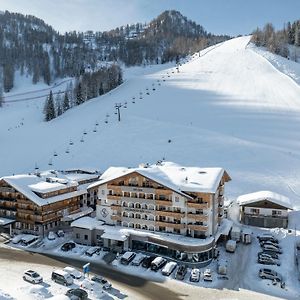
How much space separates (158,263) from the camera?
1711 inches

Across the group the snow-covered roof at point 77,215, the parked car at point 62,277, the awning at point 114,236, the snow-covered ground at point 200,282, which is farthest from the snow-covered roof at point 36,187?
the parked car at point 62,277

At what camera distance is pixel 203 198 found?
46.7 metres

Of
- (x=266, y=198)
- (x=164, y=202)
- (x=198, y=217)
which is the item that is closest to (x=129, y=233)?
(x=164, y=202)

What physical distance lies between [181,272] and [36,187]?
24.4 meters

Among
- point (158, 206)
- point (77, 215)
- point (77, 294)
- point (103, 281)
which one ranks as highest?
point (158, 206)

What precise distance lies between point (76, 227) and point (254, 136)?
51764 millimetres

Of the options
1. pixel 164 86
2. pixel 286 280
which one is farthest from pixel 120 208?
pixel 164 86

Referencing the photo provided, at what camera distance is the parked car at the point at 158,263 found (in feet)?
141

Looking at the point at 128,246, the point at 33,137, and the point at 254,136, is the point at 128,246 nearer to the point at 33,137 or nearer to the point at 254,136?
the point at 254,136

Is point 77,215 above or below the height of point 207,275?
above

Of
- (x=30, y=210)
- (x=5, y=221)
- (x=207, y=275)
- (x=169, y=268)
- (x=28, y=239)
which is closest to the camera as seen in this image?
(x=207, y=275)

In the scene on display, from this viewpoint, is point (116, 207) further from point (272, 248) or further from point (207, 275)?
point (272, 248)

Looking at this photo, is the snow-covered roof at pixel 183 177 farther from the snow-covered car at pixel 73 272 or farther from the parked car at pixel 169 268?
the snow-covered car at pixel 73 272

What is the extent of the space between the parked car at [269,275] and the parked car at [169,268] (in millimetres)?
9215
